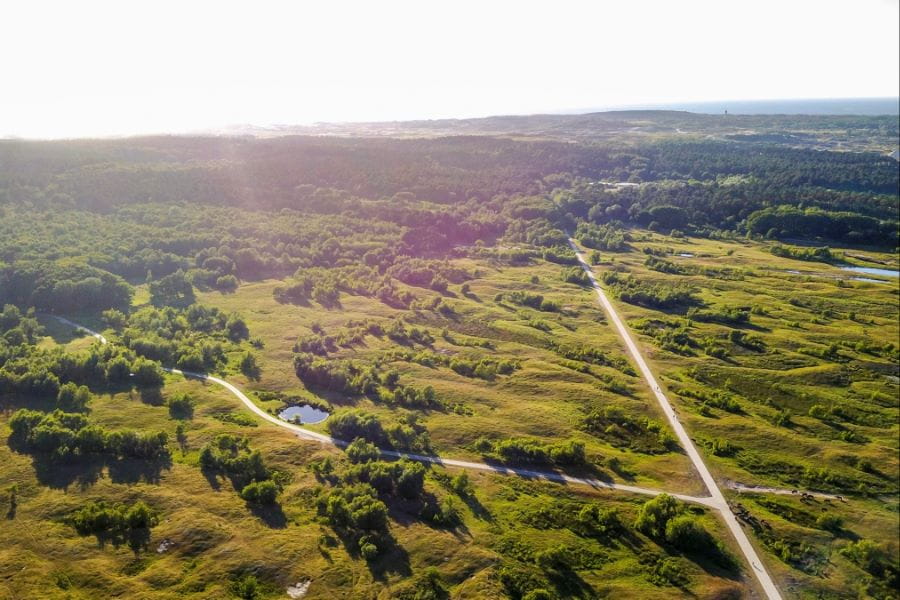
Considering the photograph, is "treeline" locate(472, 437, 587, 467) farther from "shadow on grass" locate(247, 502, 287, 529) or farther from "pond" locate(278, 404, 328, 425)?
"shadow on grass" locate(247, 502, 287, 529)

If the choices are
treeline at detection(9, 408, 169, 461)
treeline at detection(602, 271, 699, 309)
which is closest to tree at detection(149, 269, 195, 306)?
treeline at detection(9, 408, 169, 461)

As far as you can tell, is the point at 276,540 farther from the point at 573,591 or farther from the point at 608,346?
the point at 608,346

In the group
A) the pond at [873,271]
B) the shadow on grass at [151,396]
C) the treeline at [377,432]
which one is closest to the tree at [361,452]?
the treeline at [377,432]

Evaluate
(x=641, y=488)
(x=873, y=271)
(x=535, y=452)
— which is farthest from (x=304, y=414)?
(x=873, y=271)

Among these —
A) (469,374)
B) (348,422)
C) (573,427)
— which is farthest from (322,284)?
(573,427)

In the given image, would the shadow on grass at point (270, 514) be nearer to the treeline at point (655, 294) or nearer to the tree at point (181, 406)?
the tree at point (181, 406)
